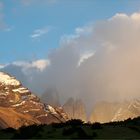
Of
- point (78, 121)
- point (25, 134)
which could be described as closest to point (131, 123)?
point (78, 121)

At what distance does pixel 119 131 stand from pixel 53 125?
7.48m

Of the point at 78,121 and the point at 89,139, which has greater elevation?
the point at 78,121

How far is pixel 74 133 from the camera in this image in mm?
37781

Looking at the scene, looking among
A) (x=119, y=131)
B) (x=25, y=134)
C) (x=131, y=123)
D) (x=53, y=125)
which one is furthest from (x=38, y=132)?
(x=131, y=123)

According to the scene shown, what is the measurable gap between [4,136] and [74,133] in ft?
21.9

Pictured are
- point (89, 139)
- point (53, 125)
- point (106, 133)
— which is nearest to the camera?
point (89, 139)

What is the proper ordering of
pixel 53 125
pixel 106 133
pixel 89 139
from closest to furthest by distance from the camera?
pixel 89 139 < pixel 106 133 < pixel 53 125

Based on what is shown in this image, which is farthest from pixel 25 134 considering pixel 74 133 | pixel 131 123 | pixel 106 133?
pixel 131 123

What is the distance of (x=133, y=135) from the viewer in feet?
121

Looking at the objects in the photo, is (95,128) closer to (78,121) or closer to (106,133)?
(106,133)

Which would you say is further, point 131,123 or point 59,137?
point 131,123

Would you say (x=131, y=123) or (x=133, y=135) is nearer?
(x=133, y=135)

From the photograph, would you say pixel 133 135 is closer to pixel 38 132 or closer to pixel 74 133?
pixel 74 133

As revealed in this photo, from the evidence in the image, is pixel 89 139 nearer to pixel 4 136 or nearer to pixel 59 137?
pixel 59 137
